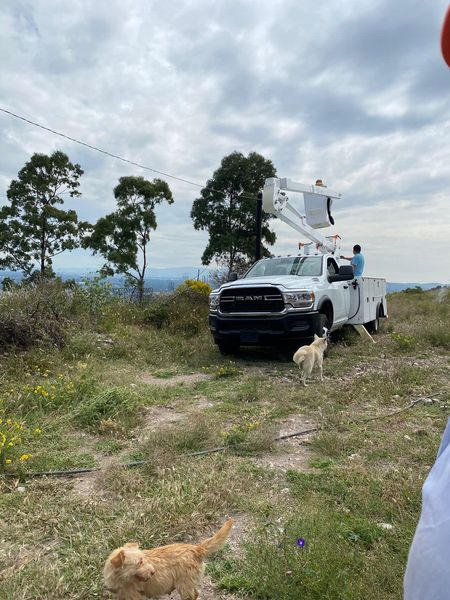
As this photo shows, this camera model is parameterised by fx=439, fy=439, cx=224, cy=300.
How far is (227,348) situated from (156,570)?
6.29 m

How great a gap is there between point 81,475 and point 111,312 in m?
7.67

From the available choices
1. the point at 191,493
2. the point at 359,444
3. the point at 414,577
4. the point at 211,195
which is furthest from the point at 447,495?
the point at 211,195

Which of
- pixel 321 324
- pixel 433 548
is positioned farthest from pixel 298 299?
pixel 433 548

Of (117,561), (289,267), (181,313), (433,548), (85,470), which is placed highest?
(289,267)

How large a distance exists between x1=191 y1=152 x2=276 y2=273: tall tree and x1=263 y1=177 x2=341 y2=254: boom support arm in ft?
34.8

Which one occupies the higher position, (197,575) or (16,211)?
(16,211)

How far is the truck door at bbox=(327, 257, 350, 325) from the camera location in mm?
8406

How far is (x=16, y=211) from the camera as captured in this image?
64.4 ft

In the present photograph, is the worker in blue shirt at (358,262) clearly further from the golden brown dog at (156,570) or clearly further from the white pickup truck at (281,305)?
the golden brown dog at (156,570)

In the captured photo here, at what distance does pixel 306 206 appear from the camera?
11.5 metres

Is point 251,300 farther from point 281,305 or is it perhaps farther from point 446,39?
point 446,39

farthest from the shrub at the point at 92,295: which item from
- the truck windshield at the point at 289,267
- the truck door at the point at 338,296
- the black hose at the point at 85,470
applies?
the black hose at the point at 85,470

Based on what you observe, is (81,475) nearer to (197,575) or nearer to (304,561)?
(197,575)

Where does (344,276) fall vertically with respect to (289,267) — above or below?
below
